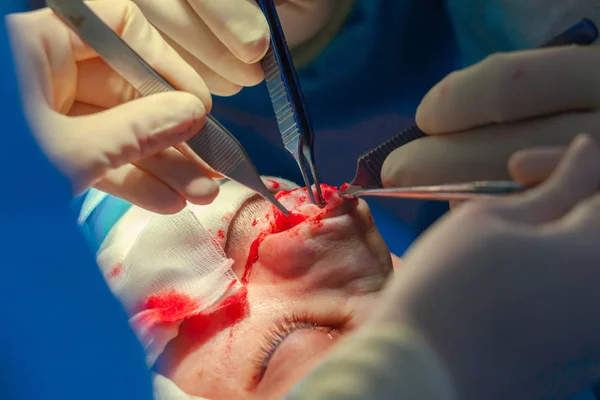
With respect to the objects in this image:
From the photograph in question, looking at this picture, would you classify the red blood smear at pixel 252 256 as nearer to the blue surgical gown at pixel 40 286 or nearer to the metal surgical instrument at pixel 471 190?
the blue surgical gown at pixel 40 286

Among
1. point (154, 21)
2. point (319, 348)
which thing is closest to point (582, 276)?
point (319, 348)

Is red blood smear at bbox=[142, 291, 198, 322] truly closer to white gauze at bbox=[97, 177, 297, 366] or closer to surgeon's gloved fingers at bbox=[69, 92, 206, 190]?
white gauze at bbox=[97, 177, 297, 366]

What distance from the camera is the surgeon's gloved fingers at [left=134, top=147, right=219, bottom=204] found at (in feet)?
2.77

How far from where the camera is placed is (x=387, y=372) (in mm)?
450

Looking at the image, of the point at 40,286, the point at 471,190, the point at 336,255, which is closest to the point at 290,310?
the point at 336,255

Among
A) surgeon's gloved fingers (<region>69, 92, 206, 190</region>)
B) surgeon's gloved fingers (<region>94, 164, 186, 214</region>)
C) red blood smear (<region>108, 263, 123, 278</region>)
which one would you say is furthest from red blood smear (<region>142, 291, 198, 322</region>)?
surgeon's gloved fingers (<region>69, 92, 206, 190</region>)

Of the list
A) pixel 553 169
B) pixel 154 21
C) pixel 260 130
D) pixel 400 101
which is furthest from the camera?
pixel 260 130

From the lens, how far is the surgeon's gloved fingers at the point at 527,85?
1.67ft

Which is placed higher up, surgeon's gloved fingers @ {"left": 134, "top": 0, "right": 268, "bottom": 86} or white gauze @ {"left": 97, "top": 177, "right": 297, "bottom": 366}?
surgeon's gloved fingers @ {"left": 134, "top": 0, "right": 268, "bottom": 86}

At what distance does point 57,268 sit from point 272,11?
593 mm

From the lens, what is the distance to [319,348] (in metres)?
0.86

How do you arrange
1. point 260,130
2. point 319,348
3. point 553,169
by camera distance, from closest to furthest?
point 553,169 < point 319,348 < point 260,130

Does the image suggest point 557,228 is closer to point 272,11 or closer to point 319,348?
point 319,348

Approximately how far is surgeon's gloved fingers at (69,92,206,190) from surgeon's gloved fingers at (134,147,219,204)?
0.34 feet
